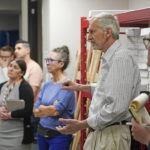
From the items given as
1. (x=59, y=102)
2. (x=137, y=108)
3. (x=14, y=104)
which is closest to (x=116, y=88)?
(x=137, y=108)

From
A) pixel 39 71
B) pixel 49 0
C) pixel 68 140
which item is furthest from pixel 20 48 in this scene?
pixel 68 140

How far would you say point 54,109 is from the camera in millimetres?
3221

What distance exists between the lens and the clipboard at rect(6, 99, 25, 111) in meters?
3.41

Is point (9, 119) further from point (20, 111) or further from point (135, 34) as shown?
point (135, 34)

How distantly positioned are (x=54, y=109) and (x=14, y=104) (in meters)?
0.47

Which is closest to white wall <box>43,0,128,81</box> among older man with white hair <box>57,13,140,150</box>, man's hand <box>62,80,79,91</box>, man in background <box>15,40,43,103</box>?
man in background <box>15,40,43,103</box>

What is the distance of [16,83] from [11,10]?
5.61m

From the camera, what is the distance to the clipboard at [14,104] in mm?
3414

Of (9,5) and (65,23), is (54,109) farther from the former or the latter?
(9,5)

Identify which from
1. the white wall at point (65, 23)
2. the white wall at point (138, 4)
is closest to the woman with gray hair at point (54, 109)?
the white wall at point (65, 23)

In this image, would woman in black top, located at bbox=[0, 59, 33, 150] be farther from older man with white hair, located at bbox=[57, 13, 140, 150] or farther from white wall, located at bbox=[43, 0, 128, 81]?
white wall, located at bbox=[43, 0, 128, 81]

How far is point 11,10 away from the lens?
29.0 ft

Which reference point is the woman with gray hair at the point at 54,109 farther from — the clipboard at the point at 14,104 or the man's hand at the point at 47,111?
the clipboard at the point at 14,104

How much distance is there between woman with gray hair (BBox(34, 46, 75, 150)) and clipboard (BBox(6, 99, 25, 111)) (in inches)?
6.3
